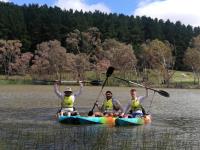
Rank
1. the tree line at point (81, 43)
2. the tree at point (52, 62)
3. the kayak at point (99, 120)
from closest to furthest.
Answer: the kayak at point (99, 120) → the tree at point (52, 62) → the tree line at point (81, 43)

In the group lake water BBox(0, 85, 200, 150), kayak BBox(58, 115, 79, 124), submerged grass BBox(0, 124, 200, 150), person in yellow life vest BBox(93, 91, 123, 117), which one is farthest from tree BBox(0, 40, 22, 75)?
submerged grass BBox(0, 124, 200, 150)

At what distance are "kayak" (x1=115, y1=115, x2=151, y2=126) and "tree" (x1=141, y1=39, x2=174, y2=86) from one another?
7120 cm

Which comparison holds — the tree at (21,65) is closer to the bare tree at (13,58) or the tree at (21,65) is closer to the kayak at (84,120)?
the bare tree at (13,58)

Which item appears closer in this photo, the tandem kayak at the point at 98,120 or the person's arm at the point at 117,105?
the tandem kayak at the point at 98,120

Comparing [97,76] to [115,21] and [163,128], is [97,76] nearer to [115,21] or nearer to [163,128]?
[115,21]

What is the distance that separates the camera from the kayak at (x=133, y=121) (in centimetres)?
2427

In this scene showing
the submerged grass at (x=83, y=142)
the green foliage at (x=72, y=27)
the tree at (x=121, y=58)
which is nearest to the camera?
the submerged grass at (x=83, y=142)

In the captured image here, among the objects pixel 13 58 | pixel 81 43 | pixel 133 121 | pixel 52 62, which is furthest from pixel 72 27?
pixel 133 121

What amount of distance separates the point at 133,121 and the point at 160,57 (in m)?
75.8

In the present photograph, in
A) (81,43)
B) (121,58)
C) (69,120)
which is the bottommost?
(69,120)

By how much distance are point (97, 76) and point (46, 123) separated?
7279cm

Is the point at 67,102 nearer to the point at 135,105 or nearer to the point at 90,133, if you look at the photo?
the point at 135,105

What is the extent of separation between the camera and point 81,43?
106 meters

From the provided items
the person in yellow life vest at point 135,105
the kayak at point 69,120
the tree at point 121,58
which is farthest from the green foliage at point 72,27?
the kayak at point 69,120
